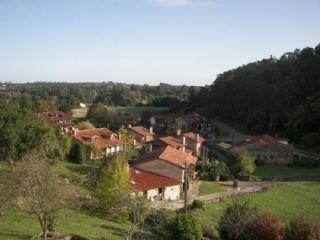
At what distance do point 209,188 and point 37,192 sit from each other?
27.3m

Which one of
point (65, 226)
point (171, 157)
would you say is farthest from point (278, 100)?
point (65, 226)

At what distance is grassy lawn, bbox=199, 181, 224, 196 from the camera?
144 ft

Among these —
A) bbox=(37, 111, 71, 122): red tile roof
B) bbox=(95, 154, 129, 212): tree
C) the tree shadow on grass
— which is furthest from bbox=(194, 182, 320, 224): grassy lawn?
bbox=(37, 111, 71, 122): red tile roof

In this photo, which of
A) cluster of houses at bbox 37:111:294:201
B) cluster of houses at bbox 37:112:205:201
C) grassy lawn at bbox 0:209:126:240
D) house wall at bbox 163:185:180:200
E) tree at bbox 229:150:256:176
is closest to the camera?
grassy lawn at bbox 0:209:126:240

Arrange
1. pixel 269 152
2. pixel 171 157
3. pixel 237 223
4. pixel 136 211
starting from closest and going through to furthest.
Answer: pixel 136 211 → pixel 237 223 → pixel 171 157 → pixel 269 152

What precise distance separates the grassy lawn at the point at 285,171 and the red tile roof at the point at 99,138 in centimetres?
2000

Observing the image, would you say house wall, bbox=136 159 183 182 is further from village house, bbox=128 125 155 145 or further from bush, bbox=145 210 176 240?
village house, bbox=128 125 155 145

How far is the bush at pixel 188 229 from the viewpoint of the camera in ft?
82.5

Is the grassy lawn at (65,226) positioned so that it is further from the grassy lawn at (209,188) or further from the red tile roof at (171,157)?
the red tile roof at (171,157)

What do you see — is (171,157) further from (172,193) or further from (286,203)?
(286,203)

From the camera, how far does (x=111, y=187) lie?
31172 mm

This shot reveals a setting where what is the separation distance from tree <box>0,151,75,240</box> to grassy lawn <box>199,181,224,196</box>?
23.3 metres

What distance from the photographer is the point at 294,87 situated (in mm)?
89000

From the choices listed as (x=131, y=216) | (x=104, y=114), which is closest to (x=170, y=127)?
(x=104, y=114)
